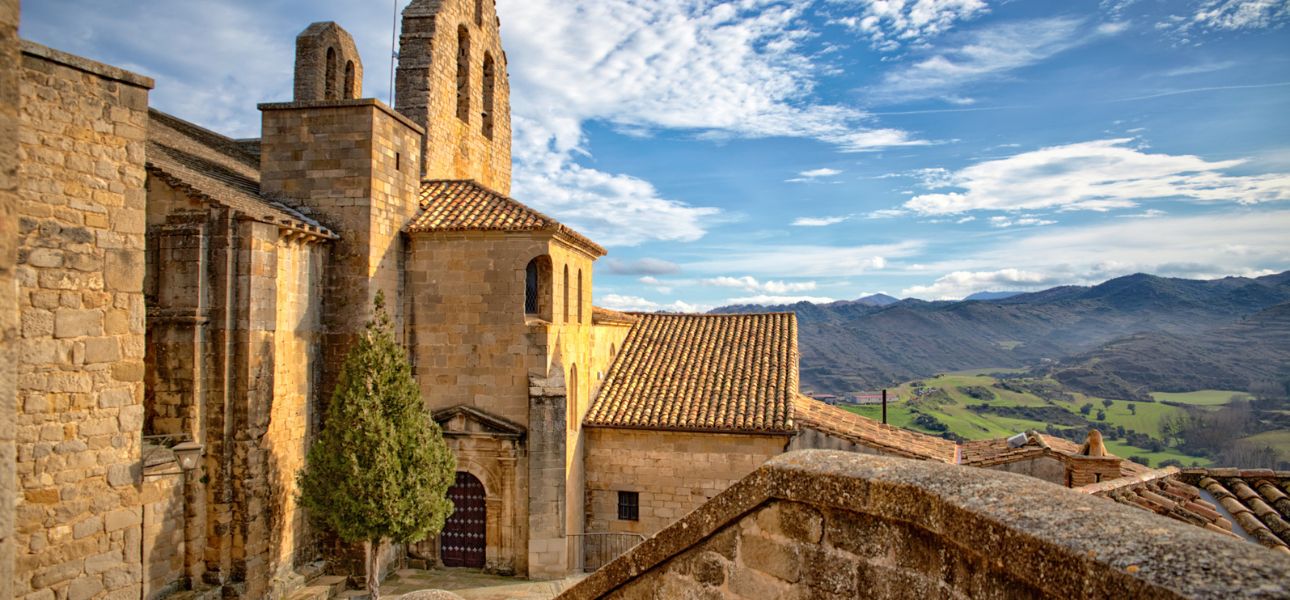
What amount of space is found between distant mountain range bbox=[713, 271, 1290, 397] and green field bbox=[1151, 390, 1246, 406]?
3.09 m

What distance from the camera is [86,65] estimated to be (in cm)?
829

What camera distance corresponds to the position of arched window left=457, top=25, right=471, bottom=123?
18938 mm

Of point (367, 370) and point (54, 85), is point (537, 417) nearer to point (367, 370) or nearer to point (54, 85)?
point (367, 370)

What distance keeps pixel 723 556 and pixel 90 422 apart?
27.7ft

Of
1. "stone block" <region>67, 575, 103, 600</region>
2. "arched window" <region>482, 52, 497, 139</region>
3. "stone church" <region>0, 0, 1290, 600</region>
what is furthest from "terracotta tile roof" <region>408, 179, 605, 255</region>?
"stone block" <region>67, 575, 103, 600</region>

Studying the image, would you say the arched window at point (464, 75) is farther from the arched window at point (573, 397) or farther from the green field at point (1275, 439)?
the green field at point (1275, 439)

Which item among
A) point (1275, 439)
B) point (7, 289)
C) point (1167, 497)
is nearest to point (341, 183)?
point (7, 289)

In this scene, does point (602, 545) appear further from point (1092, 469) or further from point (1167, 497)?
point (1167, 497)

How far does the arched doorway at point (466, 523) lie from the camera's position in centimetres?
1473

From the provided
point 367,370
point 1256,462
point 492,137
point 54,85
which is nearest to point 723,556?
point 54,85

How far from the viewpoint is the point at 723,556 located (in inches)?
135

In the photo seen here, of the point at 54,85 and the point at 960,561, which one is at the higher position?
the point at 54,85

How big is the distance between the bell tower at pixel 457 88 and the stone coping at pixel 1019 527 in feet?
50.4

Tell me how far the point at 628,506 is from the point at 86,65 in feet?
41.9
